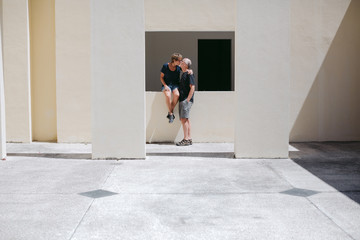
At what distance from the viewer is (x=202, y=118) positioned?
10.8 m

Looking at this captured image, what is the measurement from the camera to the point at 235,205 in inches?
221

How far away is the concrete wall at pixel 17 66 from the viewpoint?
10703 mm

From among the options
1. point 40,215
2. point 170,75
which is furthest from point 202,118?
point 40,215

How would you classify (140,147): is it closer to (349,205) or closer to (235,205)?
(235,205)

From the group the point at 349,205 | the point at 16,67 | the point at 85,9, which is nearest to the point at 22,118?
the point at 16,67

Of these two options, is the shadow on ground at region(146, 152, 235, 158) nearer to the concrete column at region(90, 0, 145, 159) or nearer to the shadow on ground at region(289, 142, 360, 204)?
the concrete column at region(90, 0, 145, 159)

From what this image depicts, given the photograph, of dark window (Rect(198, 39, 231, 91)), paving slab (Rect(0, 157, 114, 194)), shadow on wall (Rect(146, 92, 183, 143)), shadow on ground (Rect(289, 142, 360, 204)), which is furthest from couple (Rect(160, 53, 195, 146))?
dark window (Rect(198, 39, 231, 91))

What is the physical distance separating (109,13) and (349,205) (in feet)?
16.8

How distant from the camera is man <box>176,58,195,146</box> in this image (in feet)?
33.4

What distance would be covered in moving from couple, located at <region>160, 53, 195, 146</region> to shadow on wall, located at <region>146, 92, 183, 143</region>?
24cm

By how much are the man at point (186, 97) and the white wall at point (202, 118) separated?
1.30 feet

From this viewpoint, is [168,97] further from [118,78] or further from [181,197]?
[181,197]

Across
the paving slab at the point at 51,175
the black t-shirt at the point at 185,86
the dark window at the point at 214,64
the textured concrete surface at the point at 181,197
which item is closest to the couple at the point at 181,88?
the black t-shirt at the point at 185,86

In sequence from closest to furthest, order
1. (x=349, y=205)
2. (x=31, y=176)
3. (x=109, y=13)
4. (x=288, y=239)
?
1. (x=288, y=239)
2. (x=349, y=205)
3. (x=31, y=176)
4. (x=109, y=13)
